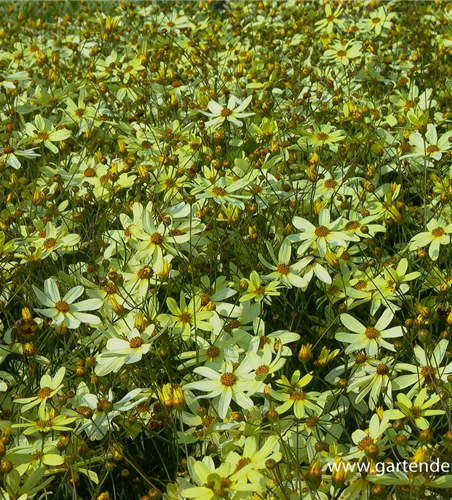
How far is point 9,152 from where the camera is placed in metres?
3.34

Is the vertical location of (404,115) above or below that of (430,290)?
above

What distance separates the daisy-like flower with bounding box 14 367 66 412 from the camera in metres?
2.18

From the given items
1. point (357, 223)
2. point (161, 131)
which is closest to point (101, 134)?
point (161, 131)

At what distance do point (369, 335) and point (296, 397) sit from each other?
1.25 feet

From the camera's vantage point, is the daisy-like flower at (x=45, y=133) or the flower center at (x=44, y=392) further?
the daisy-like flower at (x=45, y=133)

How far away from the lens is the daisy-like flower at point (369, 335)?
2.33 meters

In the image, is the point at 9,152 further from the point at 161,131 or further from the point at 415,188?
the point at 415,188

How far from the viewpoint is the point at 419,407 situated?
2.06 meters

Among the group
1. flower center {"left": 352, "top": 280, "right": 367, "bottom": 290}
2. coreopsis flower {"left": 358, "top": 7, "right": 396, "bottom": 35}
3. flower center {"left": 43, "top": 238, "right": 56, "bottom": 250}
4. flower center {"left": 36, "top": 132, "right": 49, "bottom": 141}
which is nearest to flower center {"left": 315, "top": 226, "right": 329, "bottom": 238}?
flower center {"left": 352, "top": 280, "right": 367, "bottom": 290}

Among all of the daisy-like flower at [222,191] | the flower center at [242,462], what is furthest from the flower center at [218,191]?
the flower center at [242,462]

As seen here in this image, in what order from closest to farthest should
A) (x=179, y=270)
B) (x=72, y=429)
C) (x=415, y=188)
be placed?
(x=72, y=429), (x=179, y=270), (x=415, y=188)

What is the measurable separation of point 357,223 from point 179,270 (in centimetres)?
67

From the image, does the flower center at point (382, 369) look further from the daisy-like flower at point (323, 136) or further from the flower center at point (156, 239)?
the daisy-like flower at point (323, 136)

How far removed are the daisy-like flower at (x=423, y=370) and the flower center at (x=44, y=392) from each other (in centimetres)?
100
